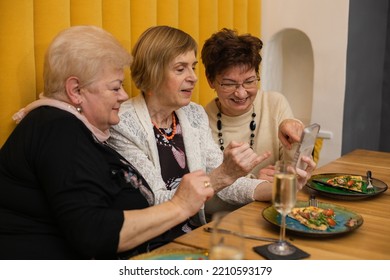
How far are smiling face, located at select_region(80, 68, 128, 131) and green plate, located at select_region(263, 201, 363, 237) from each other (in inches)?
23.0

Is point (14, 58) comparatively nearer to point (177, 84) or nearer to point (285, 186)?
point (177, 84)

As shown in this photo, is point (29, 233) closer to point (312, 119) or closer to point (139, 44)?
point (139, 44)

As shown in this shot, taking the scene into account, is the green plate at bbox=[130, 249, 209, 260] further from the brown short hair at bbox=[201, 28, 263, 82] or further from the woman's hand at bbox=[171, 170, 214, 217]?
the brown short hair at bbox=[201, 28, 263, 82]

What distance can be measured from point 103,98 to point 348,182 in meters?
1.00

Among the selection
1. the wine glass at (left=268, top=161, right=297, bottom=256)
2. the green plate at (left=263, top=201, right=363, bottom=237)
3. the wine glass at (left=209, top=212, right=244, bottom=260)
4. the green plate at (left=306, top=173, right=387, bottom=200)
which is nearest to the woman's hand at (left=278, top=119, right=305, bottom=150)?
the green plate at (left=306, top=173, right=387, bottom=200)

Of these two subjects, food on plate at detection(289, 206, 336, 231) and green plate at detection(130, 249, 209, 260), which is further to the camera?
food on plate at detection(289, 206, 336, 231)

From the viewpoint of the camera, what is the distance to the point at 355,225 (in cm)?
142

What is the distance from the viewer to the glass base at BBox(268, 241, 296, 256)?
1.27 m

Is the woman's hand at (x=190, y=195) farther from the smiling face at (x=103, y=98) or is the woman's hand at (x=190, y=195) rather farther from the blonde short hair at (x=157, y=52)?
the blonde short hair at (x=157, y=52)

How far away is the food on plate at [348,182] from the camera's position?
185 centimetres

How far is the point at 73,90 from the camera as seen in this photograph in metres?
1.47

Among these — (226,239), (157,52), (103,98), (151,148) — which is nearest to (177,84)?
(157,52)

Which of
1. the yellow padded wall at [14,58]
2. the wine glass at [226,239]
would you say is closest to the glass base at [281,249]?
the wine glass at [226,239]
